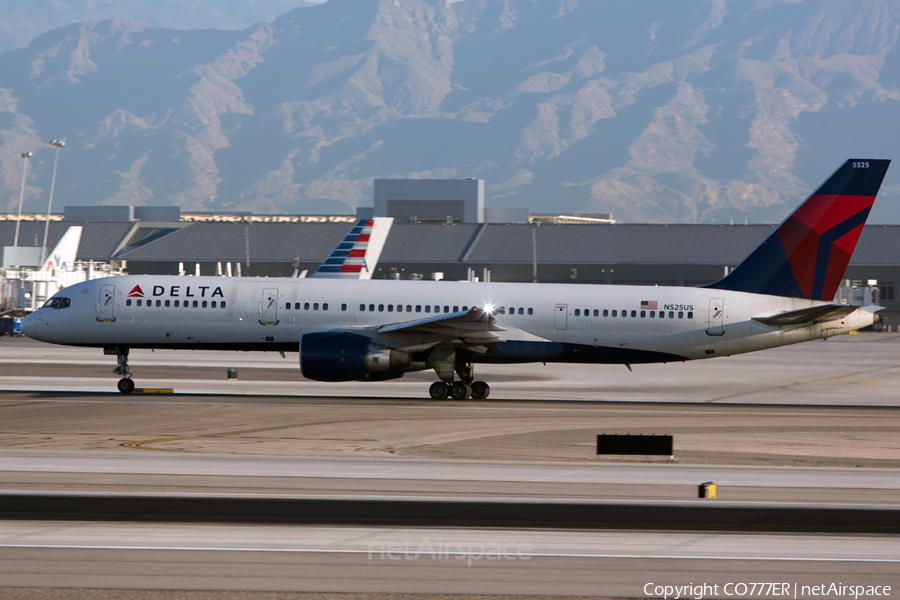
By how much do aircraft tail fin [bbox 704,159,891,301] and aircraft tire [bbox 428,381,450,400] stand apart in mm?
11542

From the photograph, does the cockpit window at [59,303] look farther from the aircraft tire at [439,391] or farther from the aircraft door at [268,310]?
the aircraft tire at [439,391]

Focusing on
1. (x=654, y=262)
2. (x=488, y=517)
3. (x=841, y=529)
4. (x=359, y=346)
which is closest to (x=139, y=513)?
(x=488, y=517)

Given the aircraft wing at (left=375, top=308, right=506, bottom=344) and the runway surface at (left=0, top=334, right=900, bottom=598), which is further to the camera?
the aircraft wing at (left=375, top=308, right=506, bottom=344)

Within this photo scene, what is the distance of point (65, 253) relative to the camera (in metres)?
85.6

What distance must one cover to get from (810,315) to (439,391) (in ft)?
44.7

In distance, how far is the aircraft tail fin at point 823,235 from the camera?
34.9 m

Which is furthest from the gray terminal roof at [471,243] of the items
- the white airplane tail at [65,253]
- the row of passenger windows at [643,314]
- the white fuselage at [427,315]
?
the row of passenger windows at [643,314]

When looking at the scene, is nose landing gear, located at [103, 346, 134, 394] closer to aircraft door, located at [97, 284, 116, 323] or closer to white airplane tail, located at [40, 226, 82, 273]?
aircraft door, located at [97, 284, 116, 323]

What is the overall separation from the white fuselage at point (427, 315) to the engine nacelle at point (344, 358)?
72 cm

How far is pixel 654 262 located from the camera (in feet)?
410

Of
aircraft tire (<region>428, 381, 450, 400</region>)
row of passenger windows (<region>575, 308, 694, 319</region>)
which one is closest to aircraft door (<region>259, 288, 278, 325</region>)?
aircraft tire (<region>428, 381, 450, 400</region>)

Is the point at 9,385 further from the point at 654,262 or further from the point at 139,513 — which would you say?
the point at 654,262

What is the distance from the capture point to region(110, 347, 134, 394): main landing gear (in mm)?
35375

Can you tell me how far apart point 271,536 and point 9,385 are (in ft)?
90.8
